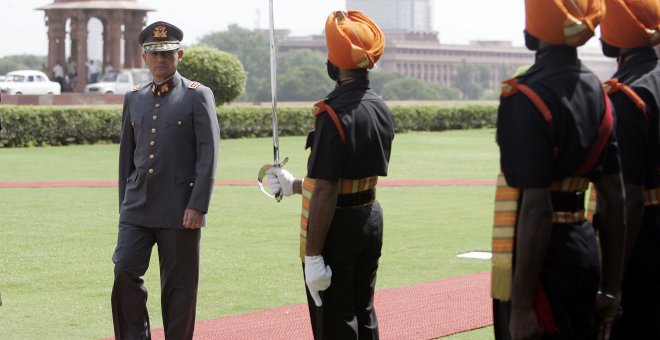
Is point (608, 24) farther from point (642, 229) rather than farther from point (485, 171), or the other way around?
point (485, 171)

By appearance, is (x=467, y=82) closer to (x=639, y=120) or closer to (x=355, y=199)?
(x=355, y=199)

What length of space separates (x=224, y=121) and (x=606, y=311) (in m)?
29.2

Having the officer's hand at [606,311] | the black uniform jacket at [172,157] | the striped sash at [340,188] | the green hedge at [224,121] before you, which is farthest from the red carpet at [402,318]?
the green hedge at [224,121]

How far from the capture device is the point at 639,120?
15.2ft

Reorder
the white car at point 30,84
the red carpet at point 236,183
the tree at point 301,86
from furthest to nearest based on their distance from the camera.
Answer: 1. the tree at point 301,86
2. the white car at point 30,84
3. the red carpet at point 236,183

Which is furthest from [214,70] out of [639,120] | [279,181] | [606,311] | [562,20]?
[562,20]

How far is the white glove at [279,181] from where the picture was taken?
5586mm

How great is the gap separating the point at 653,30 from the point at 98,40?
77.6 m

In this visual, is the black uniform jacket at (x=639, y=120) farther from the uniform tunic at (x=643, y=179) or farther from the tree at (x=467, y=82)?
the tree at (x=467, y=82)

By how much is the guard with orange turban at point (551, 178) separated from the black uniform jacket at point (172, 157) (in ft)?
7.85

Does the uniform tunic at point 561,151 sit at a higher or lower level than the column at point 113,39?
lower

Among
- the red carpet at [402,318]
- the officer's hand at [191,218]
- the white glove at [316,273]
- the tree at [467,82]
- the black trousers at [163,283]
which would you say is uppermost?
the officer's hand at [191,218]

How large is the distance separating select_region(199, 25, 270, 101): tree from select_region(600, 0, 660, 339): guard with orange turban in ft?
374

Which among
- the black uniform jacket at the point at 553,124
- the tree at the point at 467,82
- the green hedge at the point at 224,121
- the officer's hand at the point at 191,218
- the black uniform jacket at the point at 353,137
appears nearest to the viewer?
the black uniform jacket at the point at 553,124
